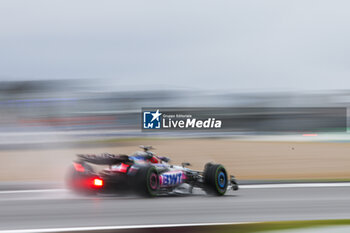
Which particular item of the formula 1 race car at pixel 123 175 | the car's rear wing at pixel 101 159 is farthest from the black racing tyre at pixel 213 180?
the car's rear wing at pixel 101 159

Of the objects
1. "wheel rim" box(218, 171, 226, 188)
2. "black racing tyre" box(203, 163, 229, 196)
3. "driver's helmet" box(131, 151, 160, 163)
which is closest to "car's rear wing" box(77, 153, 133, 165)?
"driver's helmet" box(131, 151, 160, 163)

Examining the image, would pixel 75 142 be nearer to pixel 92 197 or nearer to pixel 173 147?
pixel 173 147

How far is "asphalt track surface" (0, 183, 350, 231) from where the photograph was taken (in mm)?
6539

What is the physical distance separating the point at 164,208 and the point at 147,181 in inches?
31.8

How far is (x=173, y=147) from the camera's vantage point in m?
20.0

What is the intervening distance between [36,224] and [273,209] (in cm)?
332

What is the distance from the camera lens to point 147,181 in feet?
26.9

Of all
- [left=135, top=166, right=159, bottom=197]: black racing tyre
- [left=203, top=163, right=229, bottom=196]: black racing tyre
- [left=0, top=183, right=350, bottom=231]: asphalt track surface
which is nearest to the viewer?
[left=0, top=183, right=350, bottom=231]: asphalt track surface

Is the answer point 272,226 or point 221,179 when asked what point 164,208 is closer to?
point 272,226

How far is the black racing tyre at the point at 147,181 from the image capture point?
8172 millimetres

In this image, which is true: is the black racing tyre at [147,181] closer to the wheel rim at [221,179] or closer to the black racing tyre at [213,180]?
the black racing tyre at [213,180]

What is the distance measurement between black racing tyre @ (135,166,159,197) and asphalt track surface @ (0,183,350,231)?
16 centimetres

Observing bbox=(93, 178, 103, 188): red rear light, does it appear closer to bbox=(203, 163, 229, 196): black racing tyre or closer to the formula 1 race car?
the formula 1 race car

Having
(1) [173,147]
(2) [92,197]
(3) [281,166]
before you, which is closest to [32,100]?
(1) [173,147]
